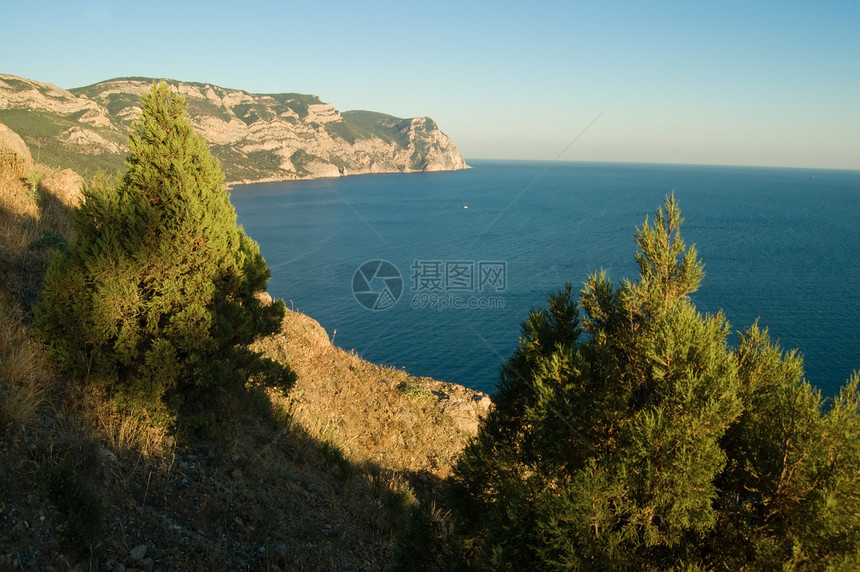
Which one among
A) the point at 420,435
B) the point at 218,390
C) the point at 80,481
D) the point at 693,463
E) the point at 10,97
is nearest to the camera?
the point at 693,463

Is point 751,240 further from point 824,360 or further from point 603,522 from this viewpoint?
point 603,522

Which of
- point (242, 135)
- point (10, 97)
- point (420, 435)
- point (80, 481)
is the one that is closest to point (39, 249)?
point (80, 481)

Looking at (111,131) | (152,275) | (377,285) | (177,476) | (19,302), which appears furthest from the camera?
(111,131)

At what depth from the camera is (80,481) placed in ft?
19.0

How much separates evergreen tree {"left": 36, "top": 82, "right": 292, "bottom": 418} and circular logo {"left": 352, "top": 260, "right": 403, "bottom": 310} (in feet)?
135

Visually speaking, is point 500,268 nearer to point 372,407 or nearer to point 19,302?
point 372,407

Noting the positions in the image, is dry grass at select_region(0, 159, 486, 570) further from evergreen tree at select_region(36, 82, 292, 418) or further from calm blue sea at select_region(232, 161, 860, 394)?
calm blue sea at select_region(232, 161, 860, 394)

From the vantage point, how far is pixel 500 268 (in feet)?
196

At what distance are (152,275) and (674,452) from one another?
8.37m

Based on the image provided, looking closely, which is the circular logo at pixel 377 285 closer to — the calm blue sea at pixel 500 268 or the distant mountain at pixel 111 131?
the calm blue sea at pixel 500 268

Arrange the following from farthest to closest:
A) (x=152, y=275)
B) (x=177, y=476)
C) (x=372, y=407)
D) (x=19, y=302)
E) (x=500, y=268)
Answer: (x=500, y=268) < (x=372, y=407) < (x=19, y=302) < (x=152, y=275) < (x=177, y=476)

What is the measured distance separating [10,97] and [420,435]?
132m

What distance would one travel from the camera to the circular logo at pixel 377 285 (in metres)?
52.0

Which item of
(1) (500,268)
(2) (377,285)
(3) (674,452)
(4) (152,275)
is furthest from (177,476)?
(1) (500,268)
